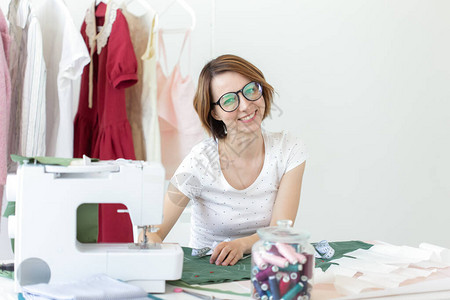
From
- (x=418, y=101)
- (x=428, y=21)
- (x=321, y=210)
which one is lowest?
(x=321, y=210)

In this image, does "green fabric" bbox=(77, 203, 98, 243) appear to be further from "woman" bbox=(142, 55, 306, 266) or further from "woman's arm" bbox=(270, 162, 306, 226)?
"woman's arm" bbox=(270, 162, 306, 226)

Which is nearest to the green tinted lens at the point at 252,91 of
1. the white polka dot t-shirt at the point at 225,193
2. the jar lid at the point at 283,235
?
the white polka dot t-shirt at the point at 225,193

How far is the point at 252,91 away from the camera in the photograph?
6.37 feet

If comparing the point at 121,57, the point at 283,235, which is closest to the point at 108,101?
the point at 121,57

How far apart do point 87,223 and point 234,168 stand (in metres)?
0.80

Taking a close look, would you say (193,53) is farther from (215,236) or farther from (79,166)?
(79,166)

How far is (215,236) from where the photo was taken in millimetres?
2096

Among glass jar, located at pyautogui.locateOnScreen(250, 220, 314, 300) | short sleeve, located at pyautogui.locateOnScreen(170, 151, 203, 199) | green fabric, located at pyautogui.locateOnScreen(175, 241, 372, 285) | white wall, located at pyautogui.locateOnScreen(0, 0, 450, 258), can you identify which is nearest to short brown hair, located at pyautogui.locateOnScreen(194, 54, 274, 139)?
short sleeve, located at pyautogui.locateOnScreen(170, 151, 203, 199)

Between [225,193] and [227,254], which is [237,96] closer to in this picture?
[225,193]

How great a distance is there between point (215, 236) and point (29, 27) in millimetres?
1342

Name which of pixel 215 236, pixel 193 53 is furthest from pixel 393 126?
pixel 215 236

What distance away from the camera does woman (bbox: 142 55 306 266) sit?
198 centimetres

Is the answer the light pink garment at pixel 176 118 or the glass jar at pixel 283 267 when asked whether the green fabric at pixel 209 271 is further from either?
the light pink garment at pixel 176 118

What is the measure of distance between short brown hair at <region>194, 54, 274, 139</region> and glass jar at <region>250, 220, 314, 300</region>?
2.98 feet
